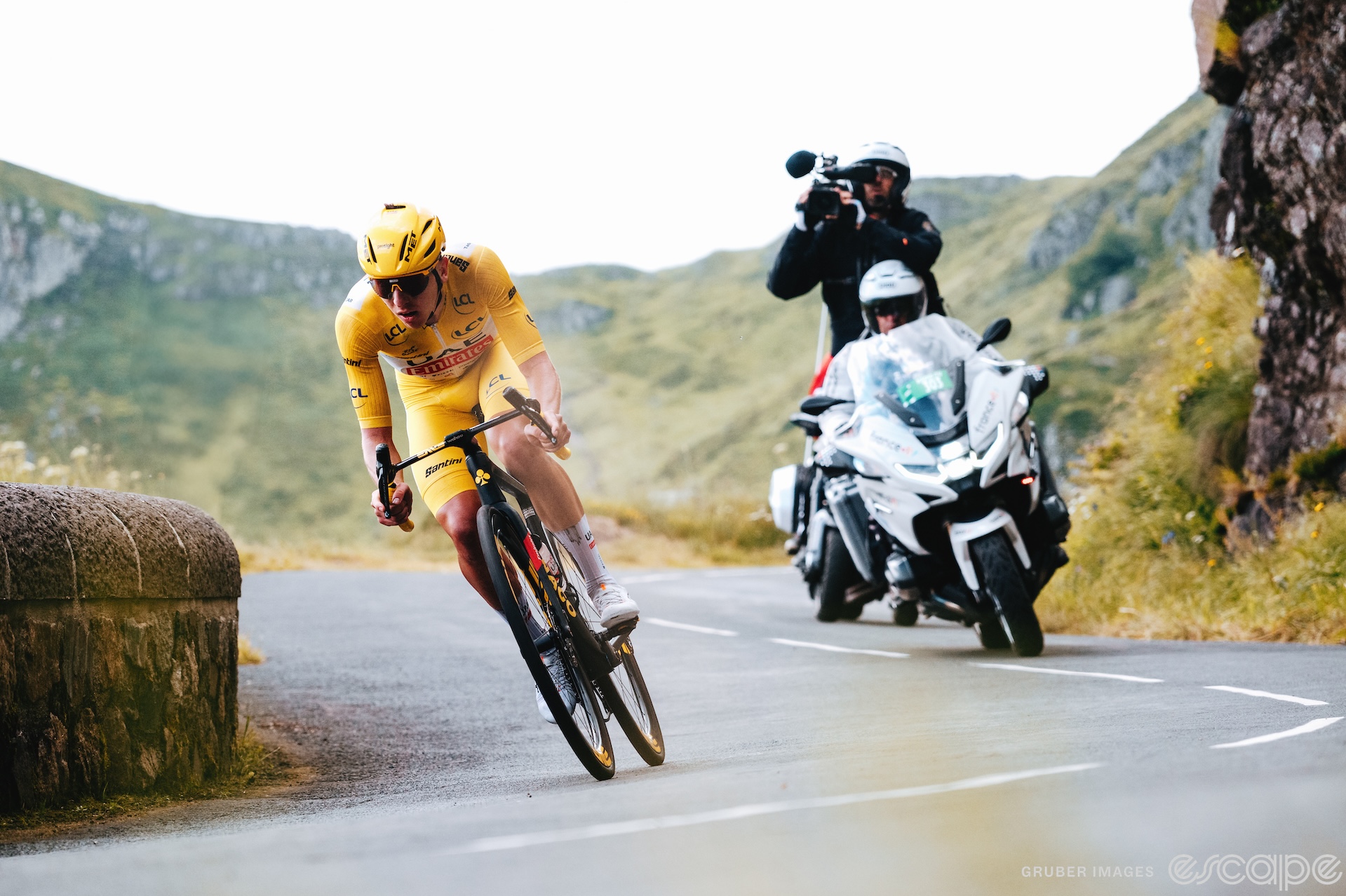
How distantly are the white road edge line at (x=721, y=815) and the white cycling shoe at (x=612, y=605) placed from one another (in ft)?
5.16

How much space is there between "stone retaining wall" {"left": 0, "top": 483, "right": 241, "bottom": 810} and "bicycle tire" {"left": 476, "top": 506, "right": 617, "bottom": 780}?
1250 millimetres

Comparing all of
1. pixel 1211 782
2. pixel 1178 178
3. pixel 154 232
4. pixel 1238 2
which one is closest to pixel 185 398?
pixel 154 232

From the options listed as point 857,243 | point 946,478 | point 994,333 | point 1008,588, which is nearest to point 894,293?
point 994,333

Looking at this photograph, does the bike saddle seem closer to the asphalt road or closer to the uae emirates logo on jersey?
the asphalt road

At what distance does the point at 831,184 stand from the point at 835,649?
2.95 meters

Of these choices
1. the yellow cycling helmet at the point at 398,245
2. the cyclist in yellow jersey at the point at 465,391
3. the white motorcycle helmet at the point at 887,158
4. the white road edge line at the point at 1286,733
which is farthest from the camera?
the white motorcycle helmet at the point at 887,158

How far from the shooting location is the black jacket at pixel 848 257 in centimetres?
918

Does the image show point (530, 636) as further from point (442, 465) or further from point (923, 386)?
point (923, 386)

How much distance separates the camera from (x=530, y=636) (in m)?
4.88

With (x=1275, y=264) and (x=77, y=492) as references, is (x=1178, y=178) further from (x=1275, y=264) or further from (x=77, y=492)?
(x=77, y=492)

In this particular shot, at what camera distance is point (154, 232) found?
142 meters

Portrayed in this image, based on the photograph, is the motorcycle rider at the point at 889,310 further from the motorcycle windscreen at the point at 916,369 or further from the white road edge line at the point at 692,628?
the white road edge line at the point at 692,628

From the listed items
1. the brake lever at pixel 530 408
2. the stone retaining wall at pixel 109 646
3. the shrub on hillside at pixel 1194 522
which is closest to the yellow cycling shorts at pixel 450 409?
the brake lever at pixel 530 408

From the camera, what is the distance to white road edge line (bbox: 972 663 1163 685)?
6730 millimetres
